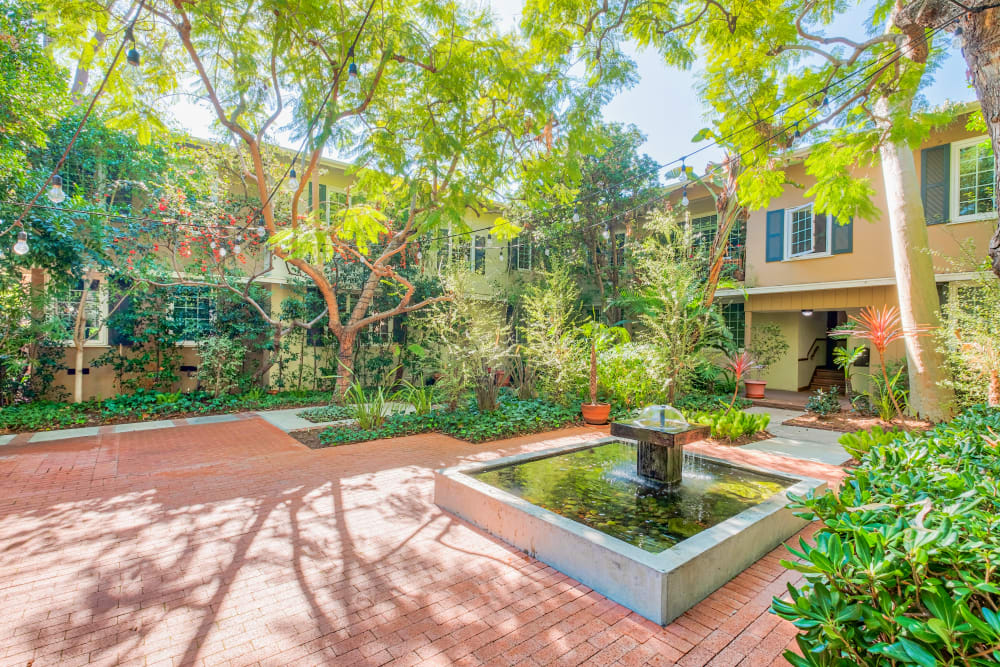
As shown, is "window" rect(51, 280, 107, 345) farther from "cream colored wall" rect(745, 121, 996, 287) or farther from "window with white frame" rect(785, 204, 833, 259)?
"window with white frame" rect(785, 204, 833, 259)

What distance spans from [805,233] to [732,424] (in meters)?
6.99

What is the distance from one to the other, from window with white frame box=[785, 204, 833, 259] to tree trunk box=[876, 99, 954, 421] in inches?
99.6

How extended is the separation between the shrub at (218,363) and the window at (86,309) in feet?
6.35

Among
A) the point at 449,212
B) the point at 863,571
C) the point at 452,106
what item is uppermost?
the point at 452,106

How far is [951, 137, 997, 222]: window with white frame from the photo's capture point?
860 centimetres

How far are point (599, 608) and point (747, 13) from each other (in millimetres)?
6416

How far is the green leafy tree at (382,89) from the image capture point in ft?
18.9

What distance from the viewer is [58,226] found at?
7898mm

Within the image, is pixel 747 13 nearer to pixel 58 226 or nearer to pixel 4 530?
pixel 4 530

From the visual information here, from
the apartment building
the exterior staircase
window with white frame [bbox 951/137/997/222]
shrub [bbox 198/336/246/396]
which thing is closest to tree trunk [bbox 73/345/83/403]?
shrub [bbox 198/336/246/396]

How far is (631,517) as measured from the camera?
144 inches

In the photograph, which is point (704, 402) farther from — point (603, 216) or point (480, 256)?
point (480, 256)

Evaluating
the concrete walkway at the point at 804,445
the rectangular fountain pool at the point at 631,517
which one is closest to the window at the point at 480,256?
the concrete walkway at the point at 804,445

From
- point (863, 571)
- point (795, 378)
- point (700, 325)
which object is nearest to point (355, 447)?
point (863, 571)
